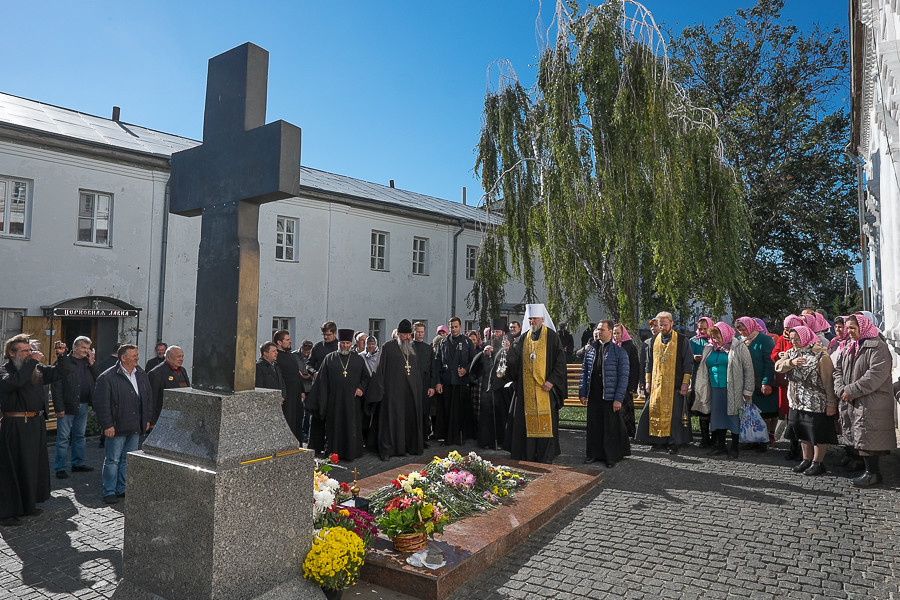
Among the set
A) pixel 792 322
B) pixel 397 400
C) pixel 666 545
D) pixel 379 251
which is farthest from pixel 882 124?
pixel 379 251

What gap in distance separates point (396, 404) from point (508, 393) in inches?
69.4

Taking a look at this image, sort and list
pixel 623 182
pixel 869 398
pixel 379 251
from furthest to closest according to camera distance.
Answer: pixel 379 251 → pixel 623 182 → pixel 869 398

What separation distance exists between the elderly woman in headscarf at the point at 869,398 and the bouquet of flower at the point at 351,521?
5.50 m

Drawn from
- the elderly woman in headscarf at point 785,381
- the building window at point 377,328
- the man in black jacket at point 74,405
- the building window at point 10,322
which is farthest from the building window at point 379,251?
the elderly woman in headscarf at point 785,381

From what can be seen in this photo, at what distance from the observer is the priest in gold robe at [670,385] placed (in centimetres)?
881

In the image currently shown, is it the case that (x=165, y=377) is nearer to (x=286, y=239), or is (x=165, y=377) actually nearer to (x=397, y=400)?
(x=397, y=400)

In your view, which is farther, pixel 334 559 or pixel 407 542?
pixel 407 542

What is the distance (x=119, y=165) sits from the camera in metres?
14.7

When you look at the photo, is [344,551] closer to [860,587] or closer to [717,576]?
[717,576]

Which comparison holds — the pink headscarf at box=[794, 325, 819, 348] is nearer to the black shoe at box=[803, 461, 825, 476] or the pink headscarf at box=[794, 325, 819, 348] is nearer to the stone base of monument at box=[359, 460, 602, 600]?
the black shoe at box=[803, 461, 825, 476]

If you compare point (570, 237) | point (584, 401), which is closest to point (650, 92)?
point (570, 237)

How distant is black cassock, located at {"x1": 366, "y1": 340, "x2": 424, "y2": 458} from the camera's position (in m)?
9.04

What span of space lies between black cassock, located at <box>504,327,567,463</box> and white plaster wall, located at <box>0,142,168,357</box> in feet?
35.3

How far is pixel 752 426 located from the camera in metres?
8.41
